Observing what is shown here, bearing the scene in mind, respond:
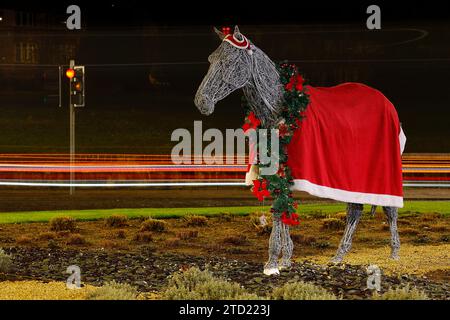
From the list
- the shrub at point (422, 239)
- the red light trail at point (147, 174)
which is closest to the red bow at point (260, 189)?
the shrub at point (422, 239)

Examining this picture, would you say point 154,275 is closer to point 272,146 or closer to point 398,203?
point 272,146

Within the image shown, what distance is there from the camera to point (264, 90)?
12.5 meters

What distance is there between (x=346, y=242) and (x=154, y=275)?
3136 mm

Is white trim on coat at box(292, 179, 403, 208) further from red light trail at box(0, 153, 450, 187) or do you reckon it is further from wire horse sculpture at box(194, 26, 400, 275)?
red light trail at box(0, 153, 450, 187)

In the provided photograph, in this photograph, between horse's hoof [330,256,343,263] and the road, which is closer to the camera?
horse's hoof [330,256,343,263]

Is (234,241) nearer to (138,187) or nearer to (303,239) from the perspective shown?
(303,239)

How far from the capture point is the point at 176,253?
15.1 metres

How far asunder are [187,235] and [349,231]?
3.47m

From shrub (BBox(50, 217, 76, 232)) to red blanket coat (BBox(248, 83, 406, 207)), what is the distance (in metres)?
6.29

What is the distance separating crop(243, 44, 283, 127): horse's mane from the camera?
12406mm

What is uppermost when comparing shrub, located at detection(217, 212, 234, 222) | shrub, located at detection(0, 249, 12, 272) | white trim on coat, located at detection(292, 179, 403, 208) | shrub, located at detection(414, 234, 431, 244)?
white trim on coat, located at detection(292, 179, 403, 208)

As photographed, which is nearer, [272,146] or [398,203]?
[272,146]

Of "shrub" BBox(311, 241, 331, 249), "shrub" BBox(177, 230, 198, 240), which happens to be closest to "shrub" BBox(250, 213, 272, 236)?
"shrub" BBox(311, 241, 331, 249)

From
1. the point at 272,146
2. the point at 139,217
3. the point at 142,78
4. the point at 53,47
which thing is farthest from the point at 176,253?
the point at 142,78
